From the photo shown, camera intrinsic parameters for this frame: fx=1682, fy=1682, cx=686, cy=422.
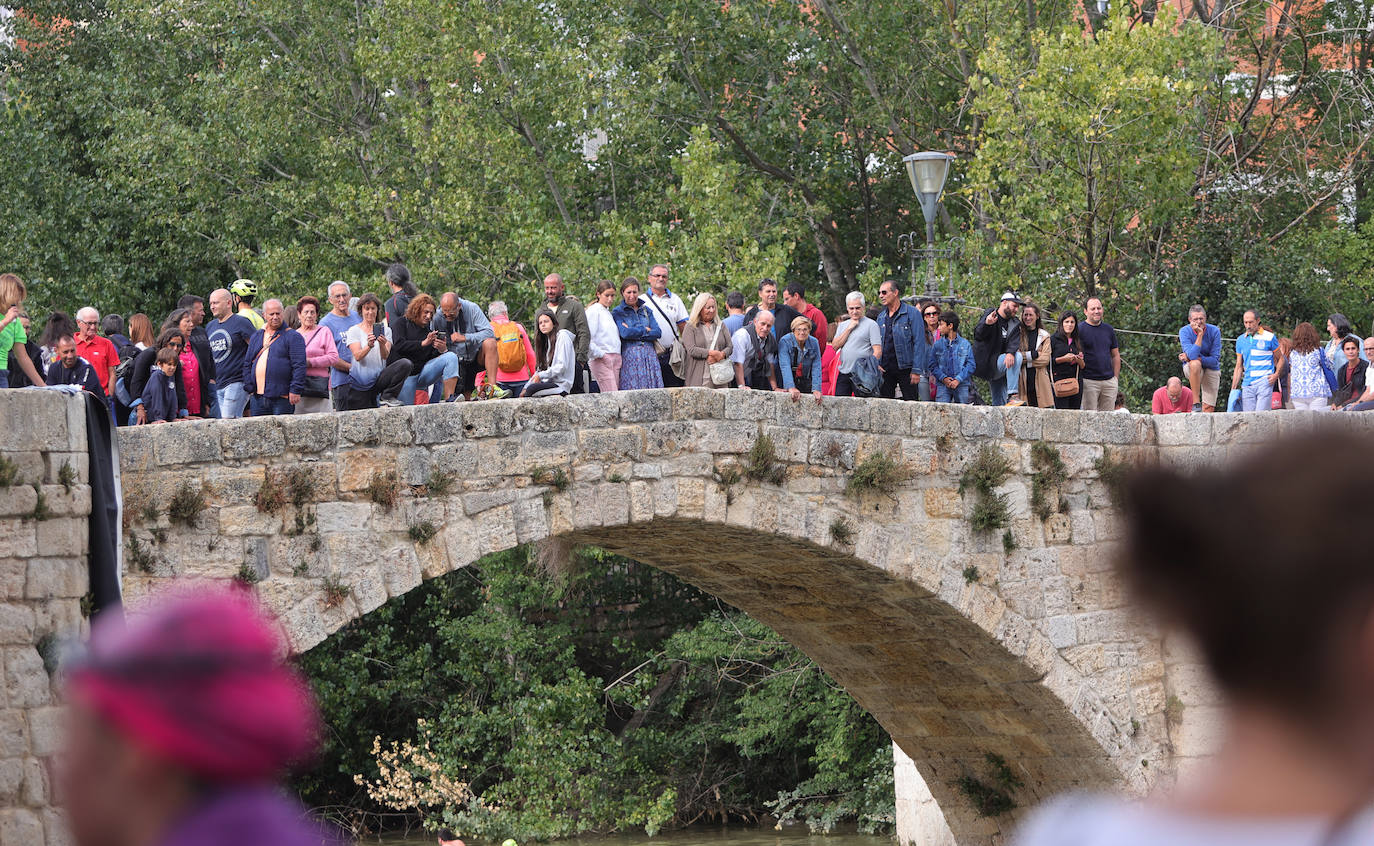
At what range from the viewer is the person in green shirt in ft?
28.0

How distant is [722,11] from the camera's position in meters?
20.8

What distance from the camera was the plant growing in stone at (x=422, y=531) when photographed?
30.1 feet

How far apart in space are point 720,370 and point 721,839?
1027 cm

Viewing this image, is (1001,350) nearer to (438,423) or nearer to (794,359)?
(794,359)

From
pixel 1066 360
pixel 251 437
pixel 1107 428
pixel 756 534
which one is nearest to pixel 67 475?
pixel 251 437

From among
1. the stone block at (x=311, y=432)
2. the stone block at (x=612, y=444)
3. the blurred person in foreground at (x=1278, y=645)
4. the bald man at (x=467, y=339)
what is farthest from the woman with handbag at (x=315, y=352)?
the blurred person in foreground at (x=1278, y=645)

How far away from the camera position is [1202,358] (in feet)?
44.4

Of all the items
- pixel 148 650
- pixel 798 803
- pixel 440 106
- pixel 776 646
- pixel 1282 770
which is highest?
pixel 440 106

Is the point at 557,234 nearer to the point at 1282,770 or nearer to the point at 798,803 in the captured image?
the point at 798,803

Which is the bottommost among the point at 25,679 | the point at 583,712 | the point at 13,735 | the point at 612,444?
the point at 583,712

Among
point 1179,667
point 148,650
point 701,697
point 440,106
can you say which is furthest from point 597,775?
point 148,650

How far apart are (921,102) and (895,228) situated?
6.92 feet

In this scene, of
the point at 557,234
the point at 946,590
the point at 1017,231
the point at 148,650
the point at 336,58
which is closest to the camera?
the point at 148,650

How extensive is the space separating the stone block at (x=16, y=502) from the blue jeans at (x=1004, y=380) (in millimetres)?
7015
